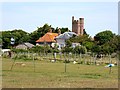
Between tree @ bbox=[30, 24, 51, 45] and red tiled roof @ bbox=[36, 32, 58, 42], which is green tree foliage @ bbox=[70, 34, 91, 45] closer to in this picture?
red tiled roof @ bbox=[36, 32, 58, 42]

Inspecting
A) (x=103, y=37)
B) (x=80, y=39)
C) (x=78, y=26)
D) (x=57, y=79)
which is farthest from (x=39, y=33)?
(x=57, y=79)

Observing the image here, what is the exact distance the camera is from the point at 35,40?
365 ft

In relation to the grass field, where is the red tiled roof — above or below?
above

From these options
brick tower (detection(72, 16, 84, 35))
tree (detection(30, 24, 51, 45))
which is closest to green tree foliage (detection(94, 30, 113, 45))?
brick tower (detection(72, 16, 84, 35))

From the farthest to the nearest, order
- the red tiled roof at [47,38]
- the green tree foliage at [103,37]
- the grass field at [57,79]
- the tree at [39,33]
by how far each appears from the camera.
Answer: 1. the tree at [39,33]
2. the red tiled roof at [47,38]
3. the green tree foliage at [103,37]
4. the grass field at [57,79]

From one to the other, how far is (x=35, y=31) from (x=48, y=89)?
99.7m

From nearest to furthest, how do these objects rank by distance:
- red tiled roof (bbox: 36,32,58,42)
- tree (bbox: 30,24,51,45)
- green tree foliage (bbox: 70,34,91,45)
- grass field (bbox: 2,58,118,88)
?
grass field (bbox: 2,58,118,88)
green tree foliage (bbox: 70,34,91,45)
red tiled roof (bbox: 36,32,58,42)
tree (bbox: 30,24,51,45)

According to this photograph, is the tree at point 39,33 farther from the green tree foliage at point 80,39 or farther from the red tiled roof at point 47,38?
the green tree foliage at point 80,39

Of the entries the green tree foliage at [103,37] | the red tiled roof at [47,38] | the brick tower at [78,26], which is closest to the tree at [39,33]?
the red tiled roof at [47,38]

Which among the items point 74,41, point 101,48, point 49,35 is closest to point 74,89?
point 101,48

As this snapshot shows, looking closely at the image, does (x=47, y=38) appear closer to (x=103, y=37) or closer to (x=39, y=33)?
(x=39, y=33)

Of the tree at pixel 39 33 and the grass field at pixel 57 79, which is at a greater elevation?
the tree at pixel 39 33

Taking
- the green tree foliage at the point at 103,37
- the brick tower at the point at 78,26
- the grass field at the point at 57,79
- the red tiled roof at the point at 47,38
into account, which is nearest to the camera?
the grass field at the point at 57,79

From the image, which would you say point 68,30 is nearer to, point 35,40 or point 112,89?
point 35,40
